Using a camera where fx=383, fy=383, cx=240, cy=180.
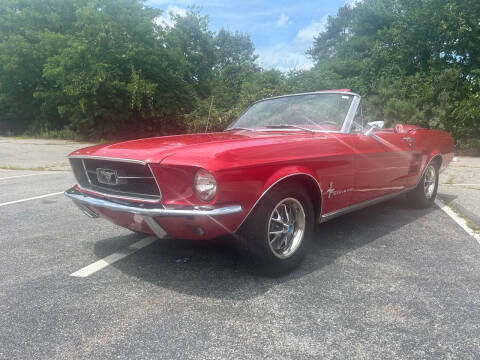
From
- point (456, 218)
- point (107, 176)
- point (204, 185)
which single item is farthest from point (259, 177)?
Result: point (456, 218)

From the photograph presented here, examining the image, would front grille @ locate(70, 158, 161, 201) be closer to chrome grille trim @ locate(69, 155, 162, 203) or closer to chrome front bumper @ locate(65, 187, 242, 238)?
chrome grille trim @ locate(69, 155, 162, 203)

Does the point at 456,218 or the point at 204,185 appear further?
the point at 456,218

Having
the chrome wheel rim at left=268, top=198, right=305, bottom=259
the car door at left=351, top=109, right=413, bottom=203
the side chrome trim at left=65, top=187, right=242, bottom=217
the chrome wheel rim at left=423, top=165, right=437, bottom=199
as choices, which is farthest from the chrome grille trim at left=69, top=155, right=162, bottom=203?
the chrome wheel rim at left=423, top=165, right=437, bottom=199

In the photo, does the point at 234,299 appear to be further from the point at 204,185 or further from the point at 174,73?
the point at 174,73

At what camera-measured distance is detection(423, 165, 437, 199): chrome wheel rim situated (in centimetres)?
527

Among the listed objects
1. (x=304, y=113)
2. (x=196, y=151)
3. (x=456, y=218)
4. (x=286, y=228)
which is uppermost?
(x=304, y=113)

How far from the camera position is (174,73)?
81.6ft

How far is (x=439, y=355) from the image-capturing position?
199 centimetres

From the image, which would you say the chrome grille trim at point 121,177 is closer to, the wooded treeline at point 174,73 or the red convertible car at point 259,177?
the red convertible car at point 259,177

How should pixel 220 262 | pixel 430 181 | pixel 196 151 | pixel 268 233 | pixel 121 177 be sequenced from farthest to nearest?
pixel 430 181 → pixel 220 262 → pixel 121 177 → pixel 268 233 → pixel 196 151

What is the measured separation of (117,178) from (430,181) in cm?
435

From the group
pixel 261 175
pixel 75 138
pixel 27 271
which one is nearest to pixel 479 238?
pixel 261 175

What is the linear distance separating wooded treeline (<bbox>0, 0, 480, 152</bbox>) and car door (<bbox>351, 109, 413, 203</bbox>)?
11.0 meters

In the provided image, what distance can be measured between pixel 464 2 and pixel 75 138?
72.5 ft
